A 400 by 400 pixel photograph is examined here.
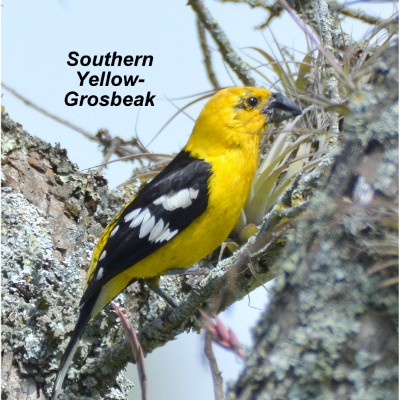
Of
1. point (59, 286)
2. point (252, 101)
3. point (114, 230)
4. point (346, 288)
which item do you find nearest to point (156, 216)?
point (114, 230)

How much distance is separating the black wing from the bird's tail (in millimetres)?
46

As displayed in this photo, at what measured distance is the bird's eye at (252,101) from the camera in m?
4.02

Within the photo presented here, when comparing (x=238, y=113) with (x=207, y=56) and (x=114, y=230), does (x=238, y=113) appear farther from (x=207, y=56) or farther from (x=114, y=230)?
(x=114, y=230)

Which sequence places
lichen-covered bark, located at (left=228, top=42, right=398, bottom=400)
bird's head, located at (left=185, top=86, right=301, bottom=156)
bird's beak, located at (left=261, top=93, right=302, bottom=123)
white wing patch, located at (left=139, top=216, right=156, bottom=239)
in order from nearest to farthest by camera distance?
lichen-covered bark, located at (left=228, top=42, right=398, bottom=400) → white wing patch, located at (left=139, top=216, right=156, bottom=239) → bird's head, located at (left=185, top=86, right=301, bottom=156) → bird's beak, located at (left=261, top=93, right=302, bottom=123)

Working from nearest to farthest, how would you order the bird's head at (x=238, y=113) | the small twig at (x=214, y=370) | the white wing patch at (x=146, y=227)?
the small twig at (x=214, y=370) < the white wing patch at (x=146, y=227) < the bird's head at (x=238, y=113)

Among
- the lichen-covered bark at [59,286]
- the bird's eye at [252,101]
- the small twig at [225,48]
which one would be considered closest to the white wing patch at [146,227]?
the lichen-covered bark at [59,286]

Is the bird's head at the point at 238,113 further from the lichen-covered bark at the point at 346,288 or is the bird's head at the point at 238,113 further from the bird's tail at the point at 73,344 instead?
the lichen-covered bark at the point at 346,288

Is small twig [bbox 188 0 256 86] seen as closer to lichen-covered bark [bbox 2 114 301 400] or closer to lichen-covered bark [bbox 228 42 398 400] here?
lichen-covered bark [bbox 2 114 301 400]

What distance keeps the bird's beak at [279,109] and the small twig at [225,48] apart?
12.8 inches

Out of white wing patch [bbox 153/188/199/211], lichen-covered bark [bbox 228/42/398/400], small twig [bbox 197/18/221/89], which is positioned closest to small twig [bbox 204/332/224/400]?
lichen-covered bark [bbox 228/42/398/400]

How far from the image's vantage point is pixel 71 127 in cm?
432

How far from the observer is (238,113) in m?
3.98

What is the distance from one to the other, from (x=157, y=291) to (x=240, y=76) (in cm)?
144

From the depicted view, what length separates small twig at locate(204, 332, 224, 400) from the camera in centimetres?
119
